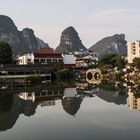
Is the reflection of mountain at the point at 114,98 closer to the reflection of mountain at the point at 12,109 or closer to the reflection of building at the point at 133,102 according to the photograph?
the reflection of building at the point at 133,102

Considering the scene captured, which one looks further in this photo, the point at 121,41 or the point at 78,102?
the point at 121,41

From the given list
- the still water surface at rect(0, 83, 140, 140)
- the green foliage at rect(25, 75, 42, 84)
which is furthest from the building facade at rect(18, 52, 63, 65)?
the still water surface at rect(0, 83, 140, 140)

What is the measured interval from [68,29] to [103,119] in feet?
469

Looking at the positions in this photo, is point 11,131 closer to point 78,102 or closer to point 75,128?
point 75,128

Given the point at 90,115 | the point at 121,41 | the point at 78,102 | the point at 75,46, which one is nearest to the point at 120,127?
the point at 90,115

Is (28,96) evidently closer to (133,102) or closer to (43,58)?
(133,102)

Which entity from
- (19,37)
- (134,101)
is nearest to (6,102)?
(134,101)

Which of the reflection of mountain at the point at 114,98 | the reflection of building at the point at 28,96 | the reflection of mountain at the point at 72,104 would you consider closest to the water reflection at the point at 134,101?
the reflection of mountain at the point at 114,98

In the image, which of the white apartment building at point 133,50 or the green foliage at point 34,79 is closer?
the green foliage at point 34,79

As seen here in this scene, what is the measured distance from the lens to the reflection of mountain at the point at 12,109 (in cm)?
2248

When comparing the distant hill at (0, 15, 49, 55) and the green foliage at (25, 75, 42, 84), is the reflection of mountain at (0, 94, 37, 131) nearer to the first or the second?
the green foliage at (25, 75, 42, 84)

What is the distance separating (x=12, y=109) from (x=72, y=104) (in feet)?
17.8

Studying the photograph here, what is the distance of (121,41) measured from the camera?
190375 millimetres

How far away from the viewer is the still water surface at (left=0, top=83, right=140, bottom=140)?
18.5 meters
